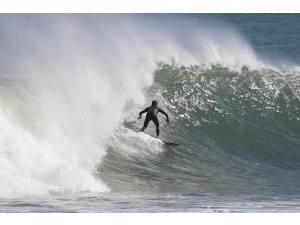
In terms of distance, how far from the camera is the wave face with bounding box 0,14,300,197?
13.8 metres

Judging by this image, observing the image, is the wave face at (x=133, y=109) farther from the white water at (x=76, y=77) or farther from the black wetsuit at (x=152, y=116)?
the black wetsuit at (x=152, y=116)

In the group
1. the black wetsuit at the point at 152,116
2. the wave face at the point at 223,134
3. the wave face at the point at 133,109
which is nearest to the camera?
the wave face at the point at 133,109

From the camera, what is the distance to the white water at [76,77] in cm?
1292

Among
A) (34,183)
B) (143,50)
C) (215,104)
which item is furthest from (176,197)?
(143,50)

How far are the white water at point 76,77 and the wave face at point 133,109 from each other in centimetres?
4

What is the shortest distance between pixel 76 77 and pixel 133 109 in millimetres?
1631

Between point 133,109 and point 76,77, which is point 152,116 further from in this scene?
point 76,77

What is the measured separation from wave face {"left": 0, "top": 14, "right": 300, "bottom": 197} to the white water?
0.11 ft

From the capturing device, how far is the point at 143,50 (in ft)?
72.1

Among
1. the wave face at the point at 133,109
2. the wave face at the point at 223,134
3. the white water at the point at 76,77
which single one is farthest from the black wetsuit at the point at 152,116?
the white water at the point at 76,77

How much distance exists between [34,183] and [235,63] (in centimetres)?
1169

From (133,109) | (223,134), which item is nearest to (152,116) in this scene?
(133,109)

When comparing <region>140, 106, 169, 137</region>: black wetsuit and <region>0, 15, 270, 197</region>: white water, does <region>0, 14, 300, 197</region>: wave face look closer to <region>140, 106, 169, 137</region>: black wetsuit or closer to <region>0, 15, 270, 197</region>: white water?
<region>0, 15, 270, 197</region>: white water

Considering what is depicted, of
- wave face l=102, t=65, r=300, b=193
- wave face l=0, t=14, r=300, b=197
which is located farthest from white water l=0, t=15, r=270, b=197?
wave face l=102, t=65, r=300, b=193
